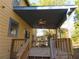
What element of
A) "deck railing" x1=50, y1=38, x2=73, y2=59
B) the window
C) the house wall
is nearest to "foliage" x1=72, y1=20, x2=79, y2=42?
the window

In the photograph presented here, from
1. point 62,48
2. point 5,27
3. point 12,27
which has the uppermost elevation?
point 12,27

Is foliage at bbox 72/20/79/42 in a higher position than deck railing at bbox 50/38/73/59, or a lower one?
higher

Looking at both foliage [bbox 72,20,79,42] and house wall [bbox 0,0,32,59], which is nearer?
house wall [bbox 0,0,32,59]

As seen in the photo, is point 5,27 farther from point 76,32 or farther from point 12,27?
point 76,32

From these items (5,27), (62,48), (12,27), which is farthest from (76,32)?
(5,27)

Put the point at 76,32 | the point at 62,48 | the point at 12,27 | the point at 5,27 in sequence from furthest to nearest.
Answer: the point at 76,32, the point at 12,27, the point at 62,48, the point at 5,27

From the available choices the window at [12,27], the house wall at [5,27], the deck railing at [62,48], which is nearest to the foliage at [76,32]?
the window at [12,27]

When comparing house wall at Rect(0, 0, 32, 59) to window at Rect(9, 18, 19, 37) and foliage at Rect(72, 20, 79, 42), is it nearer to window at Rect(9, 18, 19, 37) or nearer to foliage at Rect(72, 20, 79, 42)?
window at Rect(9, 18, 19, 37)

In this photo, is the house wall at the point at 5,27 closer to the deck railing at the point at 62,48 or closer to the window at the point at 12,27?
the window at the point at 12,27

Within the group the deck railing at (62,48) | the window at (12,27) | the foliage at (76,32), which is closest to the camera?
the deck railing at (62,48)

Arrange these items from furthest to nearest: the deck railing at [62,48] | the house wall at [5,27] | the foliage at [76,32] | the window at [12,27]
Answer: the foliage at [76,32] → the window at [12,27] → the deck railing at [62,48] → the house wall at [5,27]

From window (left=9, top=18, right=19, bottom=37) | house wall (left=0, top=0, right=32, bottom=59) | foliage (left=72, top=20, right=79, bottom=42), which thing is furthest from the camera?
foliage (left=72, top=20, right=79, bottom=42)

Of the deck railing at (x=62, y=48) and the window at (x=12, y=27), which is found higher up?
the window at (x=12, y=27)

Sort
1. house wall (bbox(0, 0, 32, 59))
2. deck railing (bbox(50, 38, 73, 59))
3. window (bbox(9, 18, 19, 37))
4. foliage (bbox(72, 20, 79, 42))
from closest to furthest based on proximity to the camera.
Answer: house wall (bbox(0, 0, 32, 59)) → deck railing (bbox(50, 38, 73, 59)) → window (bbox(9, 18, 19, 37)) → foliage (bbox(72, 20, 79, 42))
